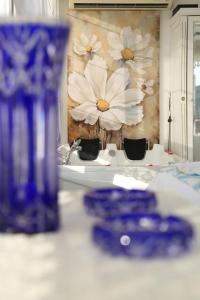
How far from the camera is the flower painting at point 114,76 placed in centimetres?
498

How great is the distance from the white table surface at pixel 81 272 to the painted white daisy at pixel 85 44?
4.52 metres

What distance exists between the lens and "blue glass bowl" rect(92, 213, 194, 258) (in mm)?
526

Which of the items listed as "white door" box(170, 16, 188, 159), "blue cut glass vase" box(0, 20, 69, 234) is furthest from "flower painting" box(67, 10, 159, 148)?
"blue cut glass vase" box(0, 20, 69, 234)

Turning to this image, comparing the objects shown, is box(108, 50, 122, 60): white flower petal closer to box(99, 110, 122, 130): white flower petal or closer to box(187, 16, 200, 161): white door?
box(99, 110, 122, 130): white flower petal

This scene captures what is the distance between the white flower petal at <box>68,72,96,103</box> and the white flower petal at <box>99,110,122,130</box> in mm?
214

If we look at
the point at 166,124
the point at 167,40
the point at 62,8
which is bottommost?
the point at 166,124

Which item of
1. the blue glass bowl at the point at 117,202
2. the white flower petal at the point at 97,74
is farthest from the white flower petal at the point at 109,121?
the blue glass bowl at the point at 117,202

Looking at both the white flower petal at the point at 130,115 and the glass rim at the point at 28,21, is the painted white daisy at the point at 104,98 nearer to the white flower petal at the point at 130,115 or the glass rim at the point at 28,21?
the white flower petal at the point at 130,115

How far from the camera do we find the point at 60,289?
425mm

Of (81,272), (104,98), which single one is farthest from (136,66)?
(81,272)

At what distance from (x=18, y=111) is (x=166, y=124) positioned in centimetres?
460

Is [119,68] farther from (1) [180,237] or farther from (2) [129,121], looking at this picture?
(1) [180,237]

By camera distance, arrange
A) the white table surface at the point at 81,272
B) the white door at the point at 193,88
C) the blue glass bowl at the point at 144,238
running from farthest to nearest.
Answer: the white door at the point at 193,88
the blue glass bowl at the point at 144,238
the white table surface at the point at 81,272

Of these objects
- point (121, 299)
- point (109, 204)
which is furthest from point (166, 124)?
point (121, 299)
